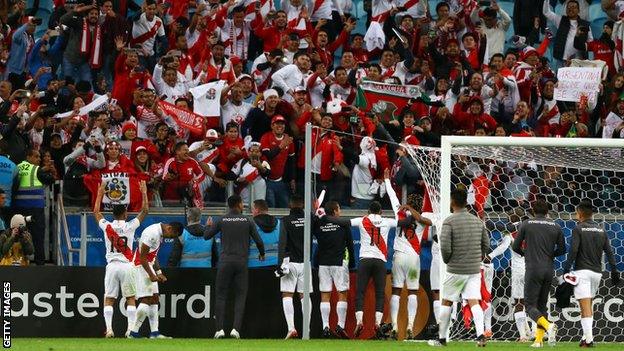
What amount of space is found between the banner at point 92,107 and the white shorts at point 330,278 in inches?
199

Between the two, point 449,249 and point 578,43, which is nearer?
point 449,249

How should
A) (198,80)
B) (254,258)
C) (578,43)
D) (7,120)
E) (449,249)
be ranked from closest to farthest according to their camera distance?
(449,249)
(254,258)
(7,120)
(198,80)
(578,43)

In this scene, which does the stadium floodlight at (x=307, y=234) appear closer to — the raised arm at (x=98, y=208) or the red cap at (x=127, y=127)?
the raised arm at (x=98, y=208)

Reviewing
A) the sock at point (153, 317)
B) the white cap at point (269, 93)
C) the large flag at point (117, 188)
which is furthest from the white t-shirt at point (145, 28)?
the sock at point (153, 317)

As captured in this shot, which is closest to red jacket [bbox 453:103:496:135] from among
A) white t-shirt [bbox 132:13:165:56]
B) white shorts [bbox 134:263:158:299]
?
white t-shirt [bbox 132:13:165:56]

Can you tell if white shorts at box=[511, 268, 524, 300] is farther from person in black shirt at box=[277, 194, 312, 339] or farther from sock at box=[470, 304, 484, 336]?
sock at box=[470, 304, 484, 336]

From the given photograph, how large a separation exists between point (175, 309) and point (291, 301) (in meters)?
1.70

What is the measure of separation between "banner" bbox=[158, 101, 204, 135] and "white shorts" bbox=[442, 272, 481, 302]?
700 cm

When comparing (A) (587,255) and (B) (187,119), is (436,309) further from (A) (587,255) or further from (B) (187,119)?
(B) (187,119)

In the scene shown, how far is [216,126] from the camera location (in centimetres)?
2459

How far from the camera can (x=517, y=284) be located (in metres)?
21.2

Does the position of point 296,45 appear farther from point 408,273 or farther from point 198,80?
point 408,273

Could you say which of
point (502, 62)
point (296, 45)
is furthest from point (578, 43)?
point (296, 45)

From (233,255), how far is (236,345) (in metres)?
2.10
